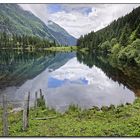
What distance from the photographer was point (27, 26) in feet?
28.8

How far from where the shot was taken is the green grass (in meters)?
8.00

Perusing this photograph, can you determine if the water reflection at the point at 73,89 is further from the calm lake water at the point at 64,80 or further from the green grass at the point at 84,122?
the green grass at the point at 84,122

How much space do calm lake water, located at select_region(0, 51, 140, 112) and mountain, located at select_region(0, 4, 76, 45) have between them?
28 cm

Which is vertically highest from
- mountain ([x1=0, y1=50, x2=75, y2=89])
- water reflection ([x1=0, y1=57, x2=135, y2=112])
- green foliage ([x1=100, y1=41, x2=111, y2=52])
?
green foliage ([x1=100, y1=41, x2=111, y2=52])

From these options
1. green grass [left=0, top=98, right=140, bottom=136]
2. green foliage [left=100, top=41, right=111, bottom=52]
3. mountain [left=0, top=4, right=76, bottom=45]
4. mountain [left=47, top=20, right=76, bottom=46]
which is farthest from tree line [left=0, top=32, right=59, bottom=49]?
green grass [left=0, top=98, right=140, bottom=136]

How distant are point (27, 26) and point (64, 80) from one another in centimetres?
113

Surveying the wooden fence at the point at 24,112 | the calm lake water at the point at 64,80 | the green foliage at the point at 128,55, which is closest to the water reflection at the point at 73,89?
the calm lake water at the point at 64,80

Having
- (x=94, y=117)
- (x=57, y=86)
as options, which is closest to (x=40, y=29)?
(x=57, y=86)

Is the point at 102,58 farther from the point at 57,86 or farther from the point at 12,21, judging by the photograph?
the point at 12,21

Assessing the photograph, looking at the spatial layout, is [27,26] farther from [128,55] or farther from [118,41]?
[128,55]

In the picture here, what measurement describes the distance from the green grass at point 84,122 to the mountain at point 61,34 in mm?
1088

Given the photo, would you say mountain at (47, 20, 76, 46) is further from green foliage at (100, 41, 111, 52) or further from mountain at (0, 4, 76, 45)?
green foliage at (100, 41, 111, 52)

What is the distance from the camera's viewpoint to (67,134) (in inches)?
315

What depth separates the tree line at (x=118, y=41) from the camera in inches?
336
